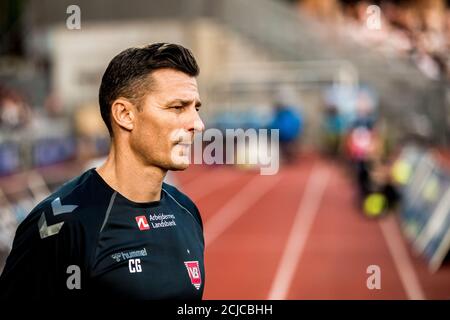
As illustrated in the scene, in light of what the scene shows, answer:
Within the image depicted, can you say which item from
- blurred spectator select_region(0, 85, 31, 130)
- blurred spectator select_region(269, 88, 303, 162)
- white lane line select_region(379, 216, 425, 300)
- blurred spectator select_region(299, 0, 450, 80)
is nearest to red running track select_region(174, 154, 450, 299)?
white lane line select_region(379, 216, 425, 300)

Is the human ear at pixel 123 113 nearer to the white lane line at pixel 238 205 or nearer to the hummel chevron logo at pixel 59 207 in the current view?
the hummel chevron logo at pixel 59 207

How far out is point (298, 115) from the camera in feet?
73.6

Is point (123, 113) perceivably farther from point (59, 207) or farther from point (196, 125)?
point (59, 207)

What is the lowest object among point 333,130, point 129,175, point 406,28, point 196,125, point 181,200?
point 333,130

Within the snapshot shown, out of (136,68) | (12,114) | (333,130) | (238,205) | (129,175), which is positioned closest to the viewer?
(136,68)

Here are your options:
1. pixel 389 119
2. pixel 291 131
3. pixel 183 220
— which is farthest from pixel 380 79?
pixel 183 220

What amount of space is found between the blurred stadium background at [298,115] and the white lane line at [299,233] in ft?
0.08

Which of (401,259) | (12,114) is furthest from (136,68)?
(12,114)

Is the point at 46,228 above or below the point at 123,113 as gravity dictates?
below

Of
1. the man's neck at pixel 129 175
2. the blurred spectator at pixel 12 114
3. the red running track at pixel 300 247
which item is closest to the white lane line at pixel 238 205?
the red running track at pixel 300 247

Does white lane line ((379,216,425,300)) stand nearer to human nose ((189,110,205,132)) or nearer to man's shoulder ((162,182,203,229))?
man's shoulder ((162,182,203,229))

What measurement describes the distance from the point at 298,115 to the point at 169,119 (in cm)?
2036

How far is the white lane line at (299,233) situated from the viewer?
739 cm
